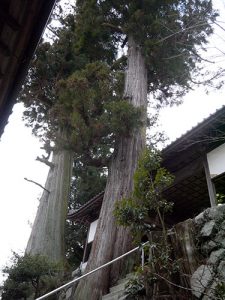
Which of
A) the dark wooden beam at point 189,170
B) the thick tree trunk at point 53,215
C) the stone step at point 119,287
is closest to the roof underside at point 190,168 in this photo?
the dark wooden beam at point 189,170

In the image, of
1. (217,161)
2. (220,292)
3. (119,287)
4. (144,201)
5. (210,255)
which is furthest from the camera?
(217,161)

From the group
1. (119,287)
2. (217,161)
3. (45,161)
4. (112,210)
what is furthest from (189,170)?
(45,161)

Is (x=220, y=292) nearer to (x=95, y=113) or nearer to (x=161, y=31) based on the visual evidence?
(x=95, y=113)

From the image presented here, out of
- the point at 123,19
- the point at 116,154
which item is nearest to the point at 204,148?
the point at 116,154

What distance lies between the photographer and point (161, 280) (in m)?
3.71

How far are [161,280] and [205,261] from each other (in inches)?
23.2

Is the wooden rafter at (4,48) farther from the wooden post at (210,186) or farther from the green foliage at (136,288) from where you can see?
the wooden post at (210,186)

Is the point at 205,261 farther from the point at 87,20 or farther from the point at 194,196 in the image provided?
the point at 87,20

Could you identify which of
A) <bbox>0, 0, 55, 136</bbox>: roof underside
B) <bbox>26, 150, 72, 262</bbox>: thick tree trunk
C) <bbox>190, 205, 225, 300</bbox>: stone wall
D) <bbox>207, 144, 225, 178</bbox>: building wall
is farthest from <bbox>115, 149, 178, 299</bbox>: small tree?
<bbox>26, 150, 72, 262</bbox>: thick tree trunk

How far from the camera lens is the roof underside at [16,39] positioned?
1.54 metres

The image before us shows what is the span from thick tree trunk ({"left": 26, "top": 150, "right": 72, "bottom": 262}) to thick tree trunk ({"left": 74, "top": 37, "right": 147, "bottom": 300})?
183 centimetres

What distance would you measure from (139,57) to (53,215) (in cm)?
529

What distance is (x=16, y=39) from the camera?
64.0 inches

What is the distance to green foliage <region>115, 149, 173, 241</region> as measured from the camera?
411 cm
